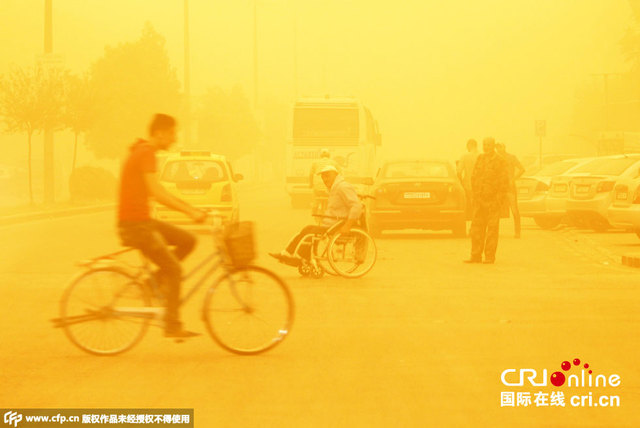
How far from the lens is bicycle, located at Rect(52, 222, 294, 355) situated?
977 centimetres

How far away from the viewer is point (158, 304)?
9.77 meters

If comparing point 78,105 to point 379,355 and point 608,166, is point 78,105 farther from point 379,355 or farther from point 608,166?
point 379,355

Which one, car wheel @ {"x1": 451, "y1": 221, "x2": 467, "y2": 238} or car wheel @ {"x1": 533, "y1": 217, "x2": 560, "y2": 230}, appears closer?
car wheel @ {"x1": 451, "y1": 221, "x2": 467, "y2": 238}

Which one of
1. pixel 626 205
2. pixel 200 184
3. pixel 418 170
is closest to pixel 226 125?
pixel 200 184

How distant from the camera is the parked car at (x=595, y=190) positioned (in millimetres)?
24375

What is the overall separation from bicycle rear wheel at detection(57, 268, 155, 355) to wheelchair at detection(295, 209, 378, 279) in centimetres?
639

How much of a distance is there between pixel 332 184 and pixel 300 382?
8016 mm

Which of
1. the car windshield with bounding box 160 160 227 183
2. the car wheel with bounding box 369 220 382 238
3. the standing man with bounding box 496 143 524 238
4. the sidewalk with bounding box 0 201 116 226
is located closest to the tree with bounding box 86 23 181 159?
the sidewalk with bounding box 0 201 116 226

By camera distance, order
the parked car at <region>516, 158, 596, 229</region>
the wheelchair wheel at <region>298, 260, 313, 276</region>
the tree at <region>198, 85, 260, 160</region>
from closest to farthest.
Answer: the wheelchair wheel at <region>298, 260, 313, 276</region> < the parked car at <region>516, 158, 596, 229</region> < the tree at <region>198, 85, 260, 160</region>

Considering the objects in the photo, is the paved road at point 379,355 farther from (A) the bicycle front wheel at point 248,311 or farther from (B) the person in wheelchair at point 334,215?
(B) the person in wheelchair at point 334,215

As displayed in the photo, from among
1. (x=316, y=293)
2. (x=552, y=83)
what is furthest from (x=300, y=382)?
(x=552, y=83)

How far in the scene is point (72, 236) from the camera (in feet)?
85.6

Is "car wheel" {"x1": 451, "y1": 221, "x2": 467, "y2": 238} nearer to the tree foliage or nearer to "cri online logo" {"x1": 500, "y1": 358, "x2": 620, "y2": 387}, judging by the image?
"cri online logo" {"x1": 500, "y1": 358, "x2": 620, "y2": 387}

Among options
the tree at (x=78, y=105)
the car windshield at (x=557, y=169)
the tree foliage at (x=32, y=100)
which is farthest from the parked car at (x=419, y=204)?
the tree at (x=78, y=105)
